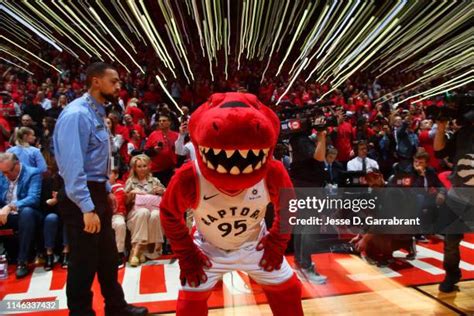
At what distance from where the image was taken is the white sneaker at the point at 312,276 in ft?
9.31

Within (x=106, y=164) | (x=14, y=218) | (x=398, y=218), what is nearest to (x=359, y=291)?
(x=398, y=218)

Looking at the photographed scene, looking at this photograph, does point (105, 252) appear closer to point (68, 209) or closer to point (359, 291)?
point (68, 209)

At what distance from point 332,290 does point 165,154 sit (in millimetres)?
2002

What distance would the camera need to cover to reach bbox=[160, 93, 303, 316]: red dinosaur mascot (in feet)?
4.56

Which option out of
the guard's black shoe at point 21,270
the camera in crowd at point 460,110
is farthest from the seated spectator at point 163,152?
the camera in crowd at point 460,110

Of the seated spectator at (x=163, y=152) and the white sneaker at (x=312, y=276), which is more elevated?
the seated spectator at (x=163, y=152)

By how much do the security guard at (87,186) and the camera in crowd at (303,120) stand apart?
1117 mm

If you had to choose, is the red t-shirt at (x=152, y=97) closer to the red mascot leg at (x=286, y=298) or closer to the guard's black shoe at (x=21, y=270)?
the guard's black shoe at (x=21, y=270)

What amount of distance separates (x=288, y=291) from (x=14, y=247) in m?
2.85

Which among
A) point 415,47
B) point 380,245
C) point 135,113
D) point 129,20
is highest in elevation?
point 129,20

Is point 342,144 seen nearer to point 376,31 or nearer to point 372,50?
point 376,31

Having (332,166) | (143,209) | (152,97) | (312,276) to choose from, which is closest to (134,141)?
(143,209)

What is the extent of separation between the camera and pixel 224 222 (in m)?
1.56

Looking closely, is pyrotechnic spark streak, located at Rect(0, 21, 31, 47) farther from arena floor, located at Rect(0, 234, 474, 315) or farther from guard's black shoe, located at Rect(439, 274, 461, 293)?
guard's black shoe, located at Rect(439, 274, 461, 293)
